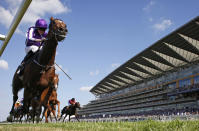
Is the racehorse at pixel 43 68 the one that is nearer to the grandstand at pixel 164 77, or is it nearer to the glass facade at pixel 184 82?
the grandstand at pixel 164 77

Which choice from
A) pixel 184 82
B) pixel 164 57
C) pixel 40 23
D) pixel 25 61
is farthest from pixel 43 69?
pixel 164 57

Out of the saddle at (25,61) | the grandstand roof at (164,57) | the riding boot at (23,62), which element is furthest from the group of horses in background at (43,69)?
the grandstand roof at (164,57)

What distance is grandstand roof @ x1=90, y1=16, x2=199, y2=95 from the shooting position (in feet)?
129

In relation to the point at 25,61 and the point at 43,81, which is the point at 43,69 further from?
the point at 25,61

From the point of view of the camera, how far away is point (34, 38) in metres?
6.77

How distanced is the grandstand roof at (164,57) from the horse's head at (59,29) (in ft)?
110

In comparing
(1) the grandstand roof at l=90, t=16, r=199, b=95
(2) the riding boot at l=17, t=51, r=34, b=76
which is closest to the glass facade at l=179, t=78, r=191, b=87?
(1) the grandstand roof at l=90, t=16, r=199, b=95

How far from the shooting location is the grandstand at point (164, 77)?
4002cm

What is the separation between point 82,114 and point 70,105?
75.3m

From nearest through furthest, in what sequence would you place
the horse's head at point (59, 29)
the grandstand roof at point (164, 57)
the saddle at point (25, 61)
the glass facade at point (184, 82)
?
the horse's head at point (59, 29) → the saddle at point (25, 61) → the grandstand roof at point (164, 57) → the glass facade at point (184, 82)

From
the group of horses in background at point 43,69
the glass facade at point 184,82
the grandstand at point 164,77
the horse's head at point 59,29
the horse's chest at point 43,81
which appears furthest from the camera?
the glass facade at point 184,82

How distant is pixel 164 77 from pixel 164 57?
23.5 ft

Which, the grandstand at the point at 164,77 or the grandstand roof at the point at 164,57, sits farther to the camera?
the grandstand at the point at 164,77

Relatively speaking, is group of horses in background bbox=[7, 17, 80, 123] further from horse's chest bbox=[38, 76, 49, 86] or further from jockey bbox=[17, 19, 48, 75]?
jockey bbox=[17, 19, 48, 75]
